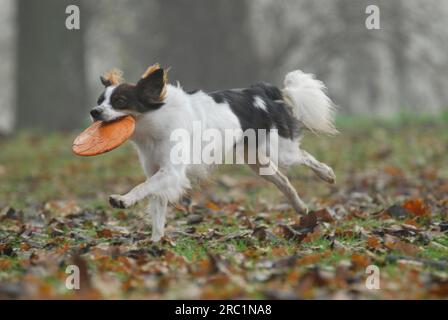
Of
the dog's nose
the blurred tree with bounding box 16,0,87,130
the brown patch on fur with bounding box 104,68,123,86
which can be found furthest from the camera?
the blurred tree with bounding box 16,0,87,130

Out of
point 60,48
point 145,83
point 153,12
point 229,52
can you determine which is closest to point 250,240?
point 145,83

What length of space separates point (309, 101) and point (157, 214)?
7.11ft

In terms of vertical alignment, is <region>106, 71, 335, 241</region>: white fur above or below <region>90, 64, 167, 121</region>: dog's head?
below

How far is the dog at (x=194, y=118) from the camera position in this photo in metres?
5.57

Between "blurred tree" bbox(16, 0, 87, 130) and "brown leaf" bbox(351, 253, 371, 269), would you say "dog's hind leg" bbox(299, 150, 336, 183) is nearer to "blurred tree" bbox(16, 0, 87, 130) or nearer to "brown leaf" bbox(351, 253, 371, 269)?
"brown leaf" bbox(351, 253, 371, 269)

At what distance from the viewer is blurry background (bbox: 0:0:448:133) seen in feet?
53.9

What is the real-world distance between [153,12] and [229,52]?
128 inches

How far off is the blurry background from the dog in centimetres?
1003

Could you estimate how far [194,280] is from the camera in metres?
4.28

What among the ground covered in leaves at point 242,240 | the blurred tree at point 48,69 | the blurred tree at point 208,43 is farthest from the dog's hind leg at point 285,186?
the blurred tree at point 208,43

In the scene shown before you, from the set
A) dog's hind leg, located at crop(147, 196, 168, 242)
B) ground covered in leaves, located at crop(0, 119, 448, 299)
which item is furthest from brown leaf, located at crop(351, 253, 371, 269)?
dog's hind leg, located at crop(147, 196, 168, 242)
